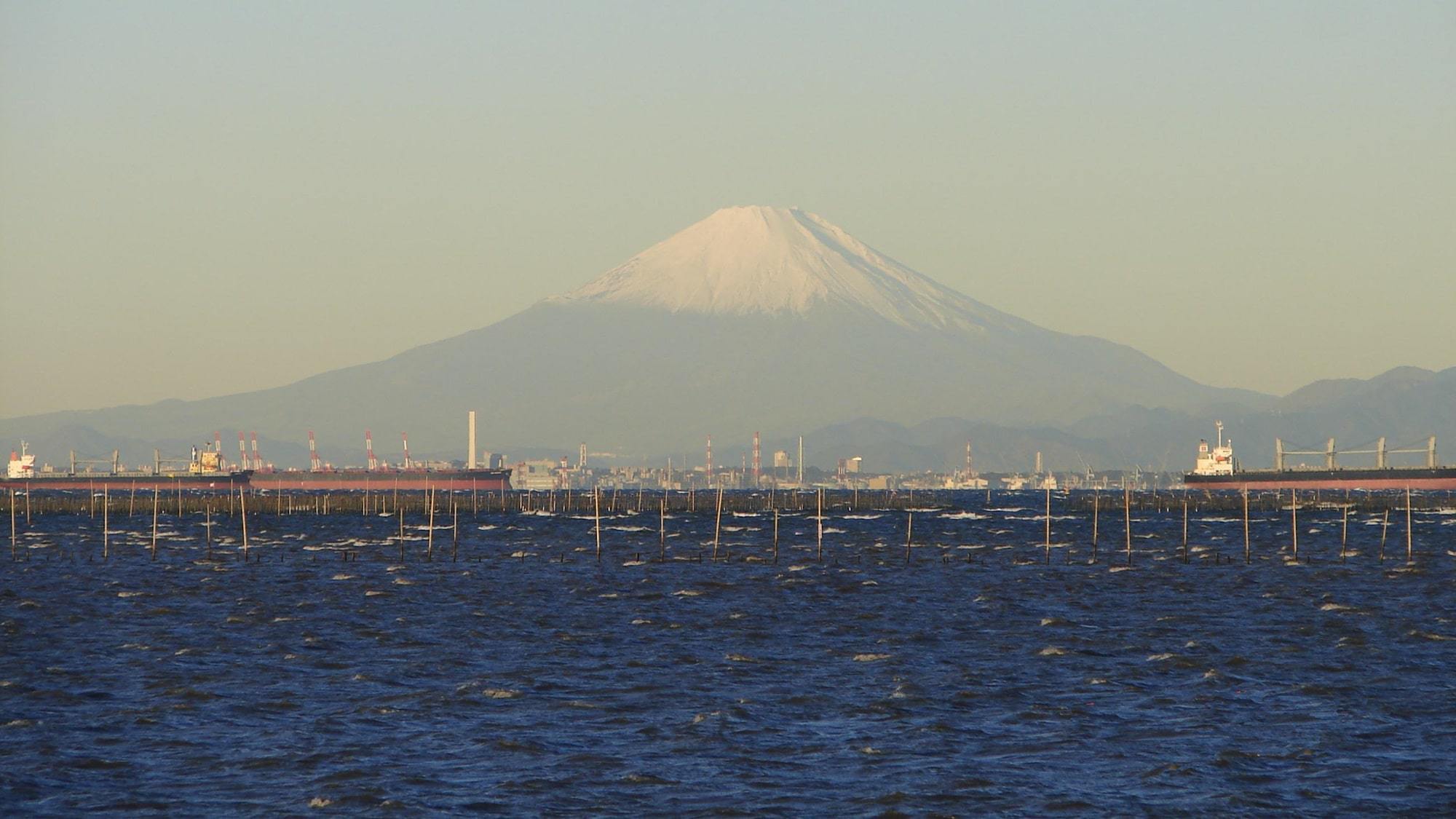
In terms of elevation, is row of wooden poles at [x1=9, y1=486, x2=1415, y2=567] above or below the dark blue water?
above

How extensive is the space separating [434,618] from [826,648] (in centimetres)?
1469

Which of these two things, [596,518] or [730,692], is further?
[596,518]

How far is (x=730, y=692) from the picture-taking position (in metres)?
39.6

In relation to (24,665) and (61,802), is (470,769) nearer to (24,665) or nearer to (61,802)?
(61,802)

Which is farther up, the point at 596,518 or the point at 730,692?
the point at 596,518

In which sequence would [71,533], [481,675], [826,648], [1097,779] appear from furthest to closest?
[71,533], [826,648], [481,675], [1097,779]

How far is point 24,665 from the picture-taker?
44.5m

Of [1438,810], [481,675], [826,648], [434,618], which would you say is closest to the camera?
[1438,810]

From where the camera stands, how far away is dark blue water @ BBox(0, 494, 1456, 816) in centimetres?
2936

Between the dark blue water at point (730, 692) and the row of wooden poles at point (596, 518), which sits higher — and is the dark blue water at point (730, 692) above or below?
below

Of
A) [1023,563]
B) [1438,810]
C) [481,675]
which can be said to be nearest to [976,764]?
[1438,810]

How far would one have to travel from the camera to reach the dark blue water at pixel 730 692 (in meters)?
29.4

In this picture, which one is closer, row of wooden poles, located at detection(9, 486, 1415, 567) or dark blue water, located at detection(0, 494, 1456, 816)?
dark blue water, located at detection(0, 494, 1456, 816)

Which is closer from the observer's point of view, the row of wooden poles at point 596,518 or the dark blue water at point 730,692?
the dark blue water at point 730,692
